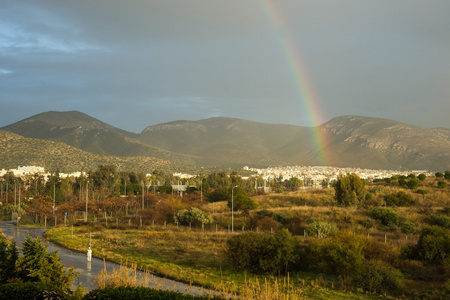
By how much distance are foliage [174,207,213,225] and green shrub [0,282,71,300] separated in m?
38.0

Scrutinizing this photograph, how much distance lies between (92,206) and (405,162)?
14863 centimetres

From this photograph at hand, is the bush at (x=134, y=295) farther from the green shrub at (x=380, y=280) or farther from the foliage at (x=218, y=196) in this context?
the foliage at (x=218, y=196)

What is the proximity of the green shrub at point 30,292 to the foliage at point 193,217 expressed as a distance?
125 ft

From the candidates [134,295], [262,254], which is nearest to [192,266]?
[262,254]

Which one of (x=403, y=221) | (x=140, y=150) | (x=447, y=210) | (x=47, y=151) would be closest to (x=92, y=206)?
(x=403, y=221)

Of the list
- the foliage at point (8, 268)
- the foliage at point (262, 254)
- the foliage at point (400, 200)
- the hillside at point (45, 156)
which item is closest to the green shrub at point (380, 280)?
the foliage at point (262, 254)

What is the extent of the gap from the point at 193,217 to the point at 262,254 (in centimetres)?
2722

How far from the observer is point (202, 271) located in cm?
2162

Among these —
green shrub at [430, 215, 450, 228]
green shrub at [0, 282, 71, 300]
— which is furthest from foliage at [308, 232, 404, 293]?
green shrub at [430, 215, 450, 228]

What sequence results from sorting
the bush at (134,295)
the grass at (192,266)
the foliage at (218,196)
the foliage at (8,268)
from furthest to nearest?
the foliage at (218,196) < the grass at (192,266) < the foliage at (8,268) < the bush at (134,295)

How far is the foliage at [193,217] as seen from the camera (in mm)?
48278

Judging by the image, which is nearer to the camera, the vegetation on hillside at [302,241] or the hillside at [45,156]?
the vegetation on hillside at [302,241]

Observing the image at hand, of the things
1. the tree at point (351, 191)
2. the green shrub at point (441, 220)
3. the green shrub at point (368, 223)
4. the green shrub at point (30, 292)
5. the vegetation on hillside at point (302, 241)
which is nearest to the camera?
the green shrub at point (30, 292)

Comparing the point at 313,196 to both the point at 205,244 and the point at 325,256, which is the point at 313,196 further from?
the point at 325,256
